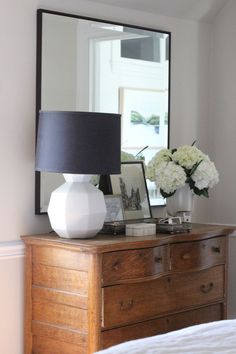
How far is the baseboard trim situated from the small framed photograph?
1.50ft

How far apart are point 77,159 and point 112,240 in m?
0.41

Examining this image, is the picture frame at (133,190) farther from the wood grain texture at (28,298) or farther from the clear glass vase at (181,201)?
the wood grain texture at (28,298)

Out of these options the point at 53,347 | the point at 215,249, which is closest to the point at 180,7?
the point at 215,249

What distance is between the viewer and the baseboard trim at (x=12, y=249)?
3.33 m

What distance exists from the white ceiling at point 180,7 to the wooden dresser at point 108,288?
52.2 inches

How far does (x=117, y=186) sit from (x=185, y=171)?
0.38 m

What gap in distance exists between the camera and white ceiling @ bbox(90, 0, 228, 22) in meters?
3.90

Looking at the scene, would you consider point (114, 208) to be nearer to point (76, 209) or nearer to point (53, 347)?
point (76, 209)

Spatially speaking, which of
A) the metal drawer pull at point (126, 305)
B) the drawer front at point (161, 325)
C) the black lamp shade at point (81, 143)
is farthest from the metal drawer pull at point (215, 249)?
the black lamp shade at point (81, 143)

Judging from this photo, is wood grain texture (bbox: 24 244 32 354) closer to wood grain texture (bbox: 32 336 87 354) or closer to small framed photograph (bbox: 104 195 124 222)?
wood grain texture (bbox: 32 336 87 354)

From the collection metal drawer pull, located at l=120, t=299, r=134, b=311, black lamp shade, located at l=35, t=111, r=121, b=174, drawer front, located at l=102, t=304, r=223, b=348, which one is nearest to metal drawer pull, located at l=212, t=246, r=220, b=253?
drawer front, located at l=102, t=304, r=223, b=348

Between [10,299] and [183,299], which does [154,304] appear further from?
[10,299]

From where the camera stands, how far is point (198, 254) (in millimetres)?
3580

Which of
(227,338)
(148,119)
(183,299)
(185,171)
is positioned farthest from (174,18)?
(227,338)
